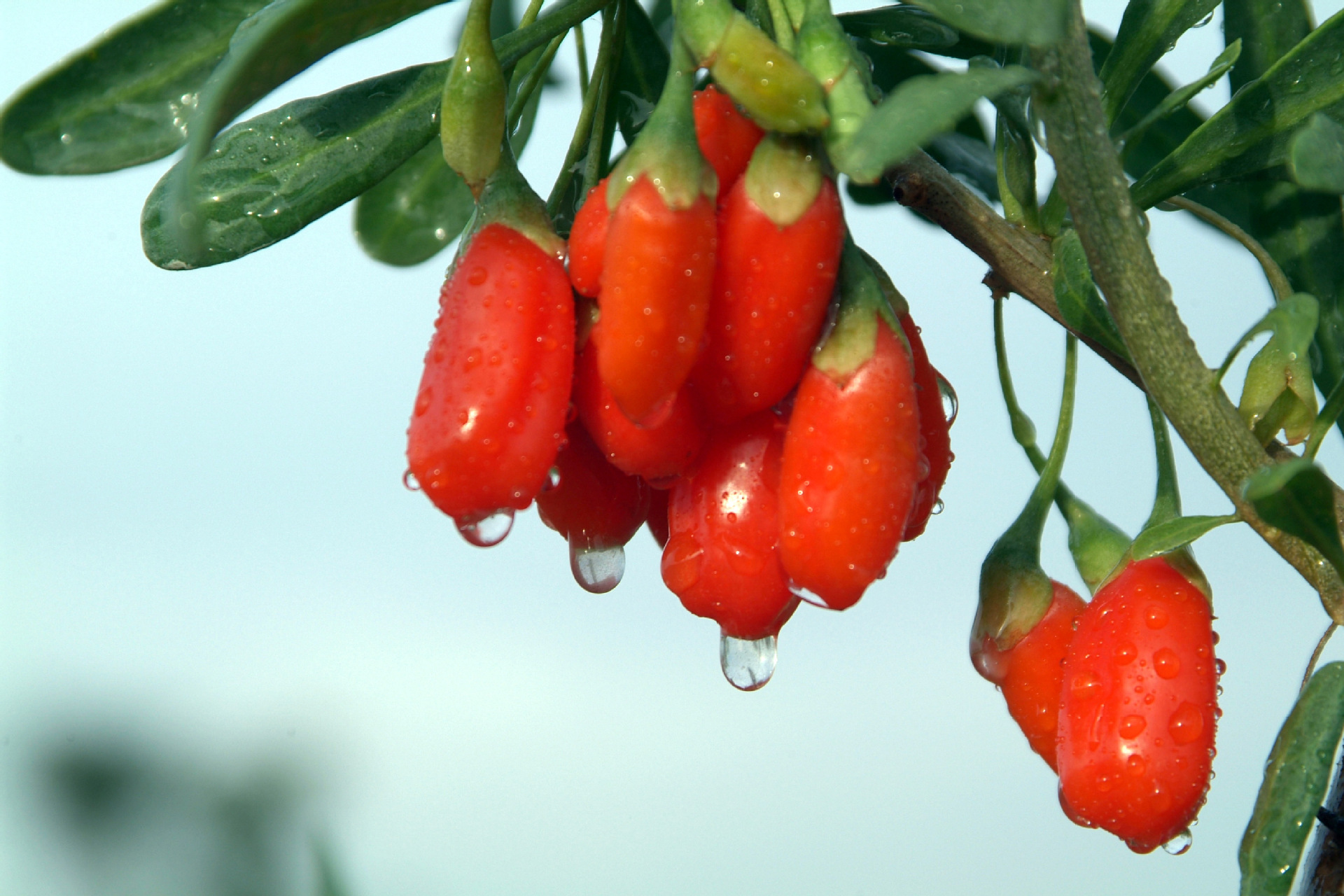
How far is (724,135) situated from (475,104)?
0.12 meters

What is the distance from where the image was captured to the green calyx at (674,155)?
0.51 m

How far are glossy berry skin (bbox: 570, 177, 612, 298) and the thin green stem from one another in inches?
8.3

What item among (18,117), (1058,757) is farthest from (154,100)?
(1058,757)

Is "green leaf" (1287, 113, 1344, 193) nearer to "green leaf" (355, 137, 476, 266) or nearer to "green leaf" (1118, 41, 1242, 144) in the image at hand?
"green leaf" (1118, 41, 1242, 144)

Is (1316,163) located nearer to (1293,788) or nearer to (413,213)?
(1293,788)

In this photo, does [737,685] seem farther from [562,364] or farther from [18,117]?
[18,117]

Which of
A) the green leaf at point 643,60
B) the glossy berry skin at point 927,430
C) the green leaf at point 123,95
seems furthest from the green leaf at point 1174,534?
the green leaf at point 123,95

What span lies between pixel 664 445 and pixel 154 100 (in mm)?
408

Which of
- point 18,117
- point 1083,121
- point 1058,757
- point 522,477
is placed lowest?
point 1058,757

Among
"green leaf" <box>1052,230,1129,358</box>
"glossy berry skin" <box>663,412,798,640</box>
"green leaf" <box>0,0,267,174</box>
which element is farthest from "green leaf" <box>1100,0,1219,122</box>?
"green leaf" <box>0,0,267,174</box>

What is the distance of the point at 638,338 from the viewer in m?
0.50

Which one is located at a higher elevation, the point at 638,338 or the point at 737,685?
the point at 638,338

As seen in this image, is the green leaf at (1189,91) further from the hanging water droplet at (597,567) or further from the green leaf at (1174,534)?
the hanging water droplet at (597,567)

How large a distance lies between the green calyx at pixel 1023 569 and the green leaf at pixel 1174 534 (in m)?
0.09
